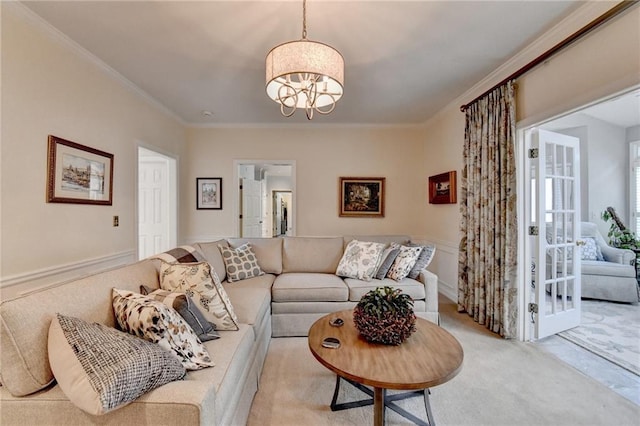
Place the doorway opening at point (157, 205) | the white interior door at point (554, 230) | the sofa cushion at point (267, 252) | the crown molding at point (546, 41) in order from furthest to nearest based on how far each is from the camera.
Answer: the doorway opening at point (157, 205)
the sofa cushion at point (267, 252)
the white interior door at point (554, 230)
the crown molding at point (546, 41)

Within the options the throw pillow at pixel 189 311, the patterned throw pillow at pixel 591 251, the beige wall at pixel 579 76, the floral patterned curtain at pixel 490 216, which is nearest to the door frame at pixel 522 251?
the floral patterned curtain at pixel 490 216

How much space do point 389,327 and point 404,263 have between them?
1.43m

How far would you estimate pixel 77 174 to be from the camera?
245 cm

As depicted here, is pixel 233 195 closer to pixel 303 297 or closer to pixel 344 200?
pixel 344 200

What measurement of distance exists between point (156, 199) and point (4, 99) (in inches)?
104

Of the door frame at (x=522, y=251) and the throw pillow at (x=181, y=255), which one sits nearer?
the throw pillow at (x=181, y=255)

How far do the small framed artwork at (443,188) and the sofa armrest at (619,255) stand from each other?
97.7 inches

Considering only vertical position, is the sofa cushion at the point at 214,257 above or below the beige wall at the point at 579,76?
below

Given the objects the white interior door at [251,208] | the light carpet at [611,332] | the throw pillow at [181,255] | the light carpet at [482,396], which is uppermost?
the white interior door at [251,208]

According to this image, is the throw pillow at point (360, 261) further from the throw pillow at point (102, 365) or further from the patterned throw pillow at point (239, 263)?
the throw pillow at point (102, 365)

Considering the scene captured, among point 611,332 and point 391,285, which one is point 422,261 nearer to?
point 391,285

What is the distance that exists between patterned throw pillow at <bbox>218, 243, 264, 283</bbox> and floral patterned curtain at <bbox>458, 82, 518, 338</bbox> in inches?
95.6

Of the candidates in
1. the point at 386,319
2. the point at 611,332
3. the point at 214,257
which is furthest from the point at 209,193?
the point at 611,332

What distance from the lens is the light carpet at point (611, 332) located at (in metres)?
2.33
